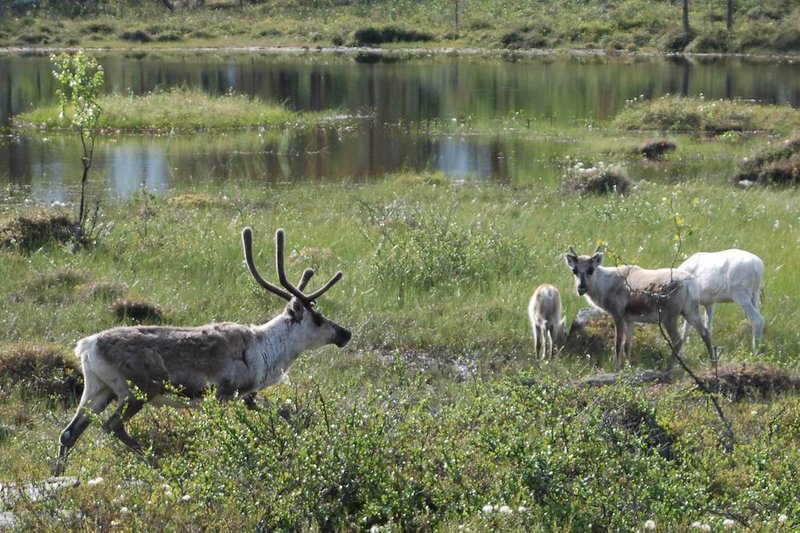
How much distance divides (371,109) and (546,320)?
33018 mm

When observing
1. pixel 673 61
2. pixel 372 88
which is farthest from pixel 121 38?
pixel 673 61

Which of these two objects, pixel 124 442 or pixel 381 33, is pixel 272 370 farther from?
pixel 381 33

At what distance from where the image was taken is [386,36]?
7881 centimetres

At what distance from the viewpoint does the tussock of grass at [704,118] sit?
127 feet

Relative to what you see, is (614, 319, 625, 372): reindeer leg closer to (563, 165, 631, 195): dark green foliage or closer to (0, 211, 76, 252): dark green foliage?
(0, 211, 76, 252): dark green foliage

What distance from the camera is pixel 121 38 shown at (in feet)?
254

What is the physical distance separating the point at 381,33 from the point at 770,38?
25.8m

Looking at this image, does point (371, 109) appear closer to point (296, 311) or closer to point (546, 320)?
point (546, 320)

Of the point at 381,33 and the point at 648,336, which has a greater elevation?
the point at 381,33

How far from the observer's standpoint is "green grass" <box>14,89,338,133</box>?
3828 cm

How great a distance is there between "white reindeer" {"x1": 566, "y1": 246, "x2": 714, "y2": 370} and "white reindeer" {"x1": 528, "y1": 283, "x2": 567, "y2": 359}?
356mm

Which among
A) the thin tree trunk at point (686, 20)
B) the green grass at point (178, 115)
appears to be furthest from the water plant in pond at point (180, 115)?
the thin tree trunk at point (686, 20)

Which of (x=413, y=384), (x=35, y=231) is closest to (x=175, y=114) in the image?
(x=35, y=231)

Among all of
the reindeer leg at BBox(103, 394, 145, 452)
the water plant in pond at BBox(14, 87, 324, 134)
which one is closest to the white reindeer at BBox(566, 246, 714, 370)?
the reindeer leg at BBox(103, 394, 145, 452)
